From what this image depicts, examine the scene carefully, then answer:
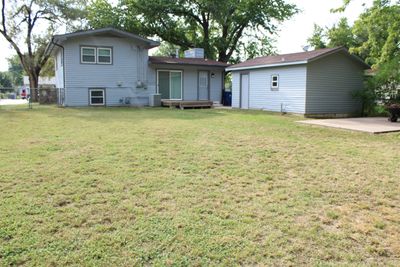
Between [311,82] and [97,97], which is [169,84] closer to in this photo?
[97,97]

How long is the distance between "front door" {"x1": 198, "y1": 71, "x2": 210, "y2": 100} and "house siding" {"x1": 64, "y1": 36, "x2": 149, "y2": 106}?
3.63m

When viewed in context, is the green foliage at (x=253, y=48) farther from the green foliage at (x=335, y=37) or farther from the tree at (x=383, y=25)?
the tree at (x=383, y=25)

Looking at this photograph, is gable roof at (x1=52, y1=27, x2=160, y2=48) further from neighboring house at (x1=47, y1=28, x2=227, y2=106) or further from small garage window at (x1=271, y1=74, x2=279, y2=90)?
small garage window at (x1=271, y1=74, x2=279, y2=90)

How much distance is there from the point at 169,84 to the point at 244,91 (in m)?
4.82

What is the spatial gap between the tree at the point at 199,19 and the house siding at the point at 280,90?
12.4 m

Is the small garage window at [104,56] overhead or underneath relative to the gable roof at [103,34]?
underneath

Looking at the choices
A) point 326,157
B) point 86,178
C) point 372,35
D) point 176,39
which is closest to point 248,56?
point 176,39

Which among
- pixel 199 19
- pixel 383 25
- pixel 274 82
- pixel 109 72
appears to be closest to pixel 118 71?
pixel 109 72

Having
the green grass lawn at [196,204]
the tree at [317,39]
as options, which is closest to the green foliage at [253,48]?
the tree at [317,39]

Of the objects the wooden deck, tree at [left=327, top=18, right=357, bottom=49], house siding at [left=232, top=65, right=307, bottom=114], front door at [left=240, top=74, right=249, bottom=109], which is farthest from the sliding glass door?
tree at [left=327, top=18, right=357, bottom=49]

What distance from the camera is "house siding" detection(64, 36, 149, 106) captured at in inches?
690

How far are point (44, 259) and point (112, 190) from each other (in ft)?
5.03

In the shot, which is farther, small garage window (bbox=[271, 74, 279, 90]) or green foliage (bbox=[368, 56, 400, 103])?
small garage window (bbox=[271, 74, 279, 90])

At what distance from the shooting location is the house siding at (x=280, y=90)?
1484 cm
